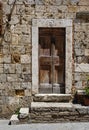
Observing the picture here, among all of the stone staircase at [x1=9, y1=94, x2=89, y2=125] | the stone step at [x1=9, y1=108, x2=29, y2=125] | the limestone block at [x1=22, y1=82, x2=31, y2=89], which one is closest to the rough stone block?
the limestone block at [x1=22, y1=82, x2=31, y2=89]

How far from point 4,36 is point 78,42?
1.98 m

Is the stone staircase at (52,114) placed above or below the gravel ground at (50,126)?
above

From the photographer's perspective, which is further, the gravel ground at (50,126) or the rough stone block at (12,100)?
the rough stone block at (12,100)

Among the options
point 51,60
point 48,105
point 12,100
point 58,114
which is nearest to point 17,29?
point 51,60

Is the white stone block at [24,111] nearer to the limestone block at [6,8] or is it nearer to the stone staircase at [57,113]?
the stone staircase at [57,113]

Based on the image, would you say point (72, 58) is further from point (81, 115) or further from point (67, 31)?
point (81, 115)

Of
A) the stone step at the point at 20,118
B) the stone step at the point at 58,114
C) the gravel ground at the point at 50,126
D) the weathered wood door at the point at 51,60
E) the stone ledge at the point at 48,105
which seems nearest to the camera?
Answer: the gravel ground at the point at 50,126

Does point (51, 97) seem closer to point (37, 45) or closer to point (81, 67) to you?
point (81, 67)

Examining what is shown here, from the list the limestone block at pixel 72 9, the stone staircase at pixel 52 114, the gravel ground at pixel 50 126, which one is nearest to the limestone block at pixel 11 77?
the stone staircase at pixel 52 114

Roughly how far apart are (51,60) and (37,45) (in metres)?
0.58

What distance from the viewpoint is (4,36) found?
29.6 feet

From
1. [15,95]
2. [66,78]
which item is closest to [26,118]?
[15,95]

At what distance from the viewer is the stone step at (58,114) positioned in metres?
8.27

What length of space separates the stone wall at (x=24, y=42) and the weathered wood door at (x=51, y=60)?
0.36 metres
